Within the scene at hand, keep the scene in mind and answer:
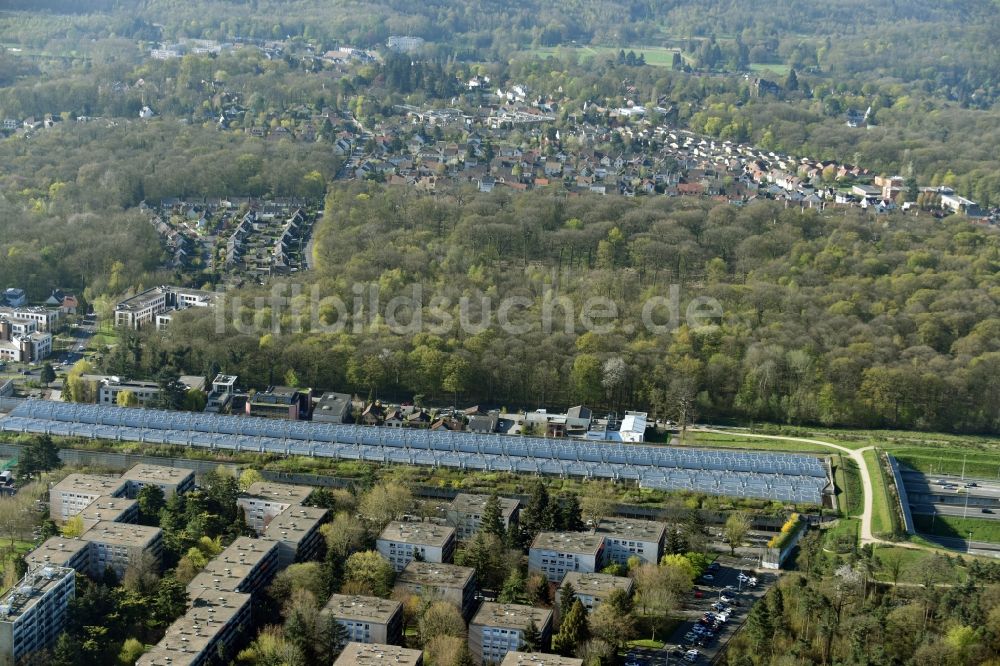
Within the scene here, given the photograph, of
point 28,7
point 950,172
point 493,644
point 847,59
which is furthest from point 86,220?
point 847,59

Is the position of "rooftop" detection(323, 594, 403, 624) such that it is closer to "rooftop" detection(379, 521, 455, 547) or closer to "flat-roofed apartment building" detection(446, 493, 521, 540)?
"rooftop" detection(379, 521, 455, 547)

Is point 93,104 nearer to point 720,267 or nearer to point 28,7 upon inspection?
point 28,7

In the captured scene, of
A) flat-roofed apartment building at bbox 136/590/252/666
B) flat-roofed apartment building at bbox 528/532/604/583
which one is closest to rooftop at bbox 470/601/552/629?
flat-roofed apartment building at bbox 528/532/604/583

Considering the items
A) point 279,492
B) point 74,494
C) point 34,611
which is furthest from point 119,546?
point 279,492

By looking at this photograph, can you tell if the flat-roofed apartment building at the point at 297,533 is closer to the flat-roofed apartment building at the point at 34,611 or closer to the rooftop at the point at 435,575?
the rooftop at the point at 435,575

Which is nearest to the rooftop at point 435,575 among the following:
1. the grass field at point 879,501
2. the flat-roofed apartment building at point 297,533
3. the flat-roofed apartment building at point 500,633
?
the flat-roofed apartment building at point 500,633

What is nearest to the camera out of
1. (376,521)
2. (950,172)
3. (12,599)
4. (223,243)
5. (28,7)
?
(12,599)
